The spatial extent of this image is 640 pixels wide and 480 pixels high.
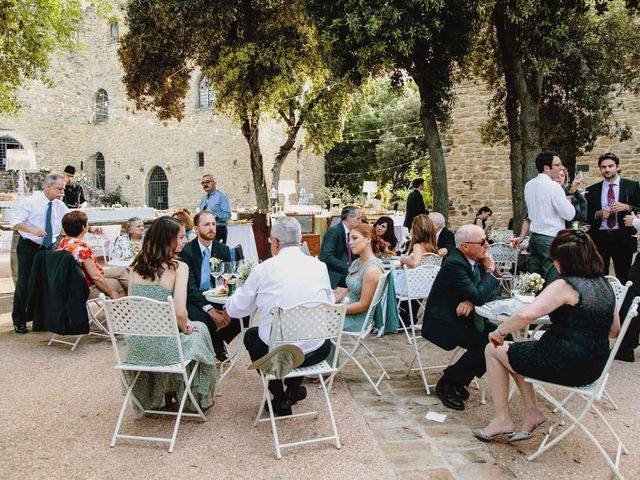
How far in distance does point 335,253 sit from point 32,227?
334cm

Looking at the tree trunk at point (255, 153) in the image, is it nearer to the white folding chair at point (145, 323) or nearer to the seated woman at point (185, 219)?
the seated woman at point (185, 219)

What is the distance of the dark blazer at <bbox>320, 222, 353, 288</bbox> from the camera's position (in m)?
5.75

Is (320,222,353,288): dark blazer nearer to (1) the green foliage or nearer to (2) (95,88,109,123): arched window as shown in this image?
(1) the green foliage

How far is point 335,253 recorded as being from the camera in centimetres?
590

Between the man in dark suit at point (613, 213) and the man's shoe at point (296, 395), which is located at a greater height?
the man in dark suit at point (613, 213)

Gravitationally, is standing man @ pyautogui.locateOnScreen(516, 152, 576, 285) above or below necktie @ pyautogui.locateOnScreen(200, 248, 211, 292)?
above

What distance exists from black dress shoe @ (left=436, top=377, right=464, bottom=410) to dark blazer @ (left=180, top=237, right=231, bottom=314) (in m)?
1.89

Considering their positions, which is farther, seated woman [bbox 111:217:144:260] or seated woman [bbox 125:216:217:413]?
seated woman [bbox 111:217:144:260]

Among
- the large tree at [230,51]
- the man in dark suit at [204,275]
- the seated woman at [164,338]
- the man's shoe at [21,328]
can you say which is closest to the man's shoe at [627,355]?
the man in dark suit at [204,275]

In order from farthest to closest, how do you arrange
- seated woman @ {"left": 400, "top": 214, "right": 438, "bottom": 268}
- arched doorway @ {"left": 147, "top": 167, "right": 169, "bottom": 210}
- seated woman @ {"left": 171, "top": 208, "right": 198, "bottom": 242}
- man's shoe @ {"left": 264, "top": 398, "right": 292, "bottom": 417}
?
arched doorway @ {"left": 147, "top": 167, "right": 169, "bottom": 210} < seated woman @ {"left": 171, "top": 208, "right": 198, "bottom": 242} < seated woman @ {"left": 400, "top": 214, "right": 438, "bottom": 268} < man's shoe @ {"left": 264, "top": 398, "right": 292, "bottom": 417}

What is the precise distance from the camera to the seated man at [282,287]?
3318mm

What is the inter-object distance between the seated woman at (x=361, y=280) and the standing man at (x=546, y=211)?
6.19ft

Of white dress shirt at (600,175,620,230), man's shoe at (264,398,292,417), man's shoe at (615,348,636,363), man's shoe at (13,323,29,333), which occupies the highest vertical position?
white dress shirt at (600,175,620,230)

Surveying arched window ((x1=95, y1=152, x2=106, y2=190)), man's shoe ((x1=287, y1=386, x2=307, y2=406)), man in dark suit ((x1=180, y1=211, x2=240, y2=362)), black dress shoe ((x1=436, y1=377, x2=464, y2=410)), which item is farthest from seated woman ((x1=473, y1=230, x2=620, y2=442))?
arched window ((x1=95, y1=152, x2=106, y2=190))
